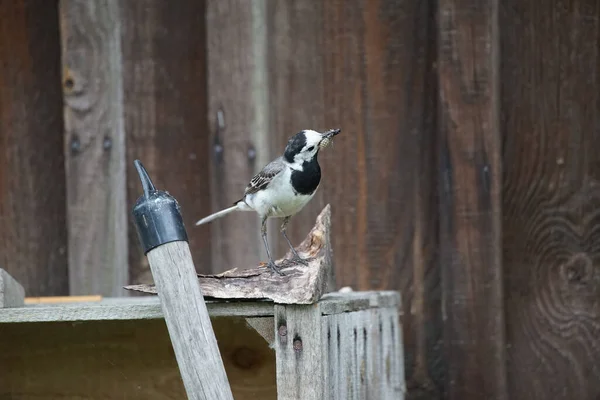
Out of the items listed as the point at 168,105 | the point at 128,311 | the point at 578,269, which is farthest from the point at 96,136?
the point at 578,269

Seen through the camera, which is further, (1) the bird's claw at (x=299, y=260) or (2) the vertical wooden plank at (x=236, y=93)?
(2) the vertical wooden plank at (x=236, y=93)

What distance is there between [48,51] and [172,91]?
0.51m

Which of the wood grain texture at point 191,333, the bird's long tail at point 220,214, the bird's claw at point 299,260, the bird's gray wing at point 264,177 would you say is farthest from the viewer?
the bird's long tail at point 220,214

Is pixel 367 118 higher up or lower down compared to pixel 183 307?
higher up

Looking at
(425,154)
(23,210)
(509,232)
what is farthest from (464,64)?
(23,210)

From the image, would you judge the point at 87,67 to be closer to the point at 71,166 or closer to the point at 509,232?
the point at 71,166

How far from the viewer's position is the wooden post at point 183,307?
2379mm

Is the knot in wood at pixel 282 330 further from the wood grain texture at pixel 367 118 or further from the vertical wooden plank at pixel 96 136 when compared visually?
the vertical wooden plank at pixel 96 136

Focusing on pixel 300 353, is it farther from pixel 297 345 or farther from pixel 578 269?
pixel 578 269

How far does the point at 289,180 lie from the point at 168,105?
0.62m

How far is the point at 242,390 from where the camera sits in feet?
9.62

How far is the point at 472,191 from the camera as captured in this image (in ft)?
11.4

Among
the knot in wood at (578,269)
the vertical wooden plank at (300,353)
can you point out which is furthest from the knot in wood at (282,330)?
the knot in wood at (578,269)

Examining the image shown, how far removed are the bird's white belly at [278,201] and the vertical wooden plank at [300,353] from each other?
36.2 inches
